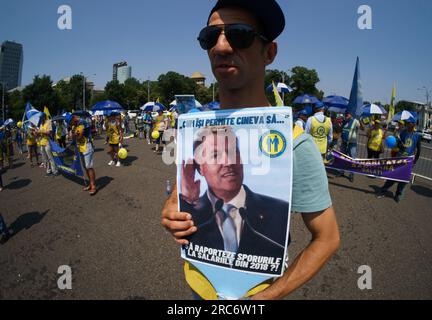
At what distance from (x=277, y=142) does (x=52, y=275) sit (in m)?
3.91

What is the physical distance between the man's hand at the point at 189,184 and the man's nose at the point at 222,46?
525 mm

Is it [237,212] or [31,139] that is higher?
[31,139]

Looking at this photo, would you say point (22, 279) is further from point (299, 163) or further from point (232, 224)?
point (299, 163)

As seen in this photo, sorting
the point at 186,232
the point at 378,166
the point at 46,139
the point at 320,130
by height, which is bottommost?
the point at 378,166

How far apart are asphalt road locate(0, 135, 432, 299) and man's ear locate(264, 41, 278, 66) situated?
2826mm

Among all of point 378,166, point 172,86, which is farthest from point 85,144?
point 172,86

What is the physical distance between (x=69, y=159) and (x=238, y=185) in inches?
314

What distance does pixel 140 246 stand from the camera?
403 centimetres

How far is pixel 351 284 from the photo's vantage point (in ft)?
10.3

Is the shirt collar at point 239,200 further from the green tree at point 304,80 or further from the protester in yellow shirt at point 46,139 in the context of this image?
the green tree at point 304,80

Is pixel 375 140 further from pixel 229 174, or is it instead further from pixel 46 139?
pixel 46 139

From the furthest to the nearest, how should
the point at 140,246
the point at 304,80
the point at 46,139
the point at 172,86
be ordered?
the point at 172,86
the point at 304,80
the point at 46,139
the point at 140,246

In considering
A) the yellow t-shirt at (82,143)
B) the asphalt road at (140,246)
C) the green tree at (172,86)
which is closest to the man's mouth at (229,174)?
the asphalt road at (140,246)

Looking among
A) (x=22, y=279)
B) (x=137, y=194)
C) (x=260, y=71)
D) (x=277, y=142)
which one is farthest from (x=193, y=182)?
(x=137, y=194)
